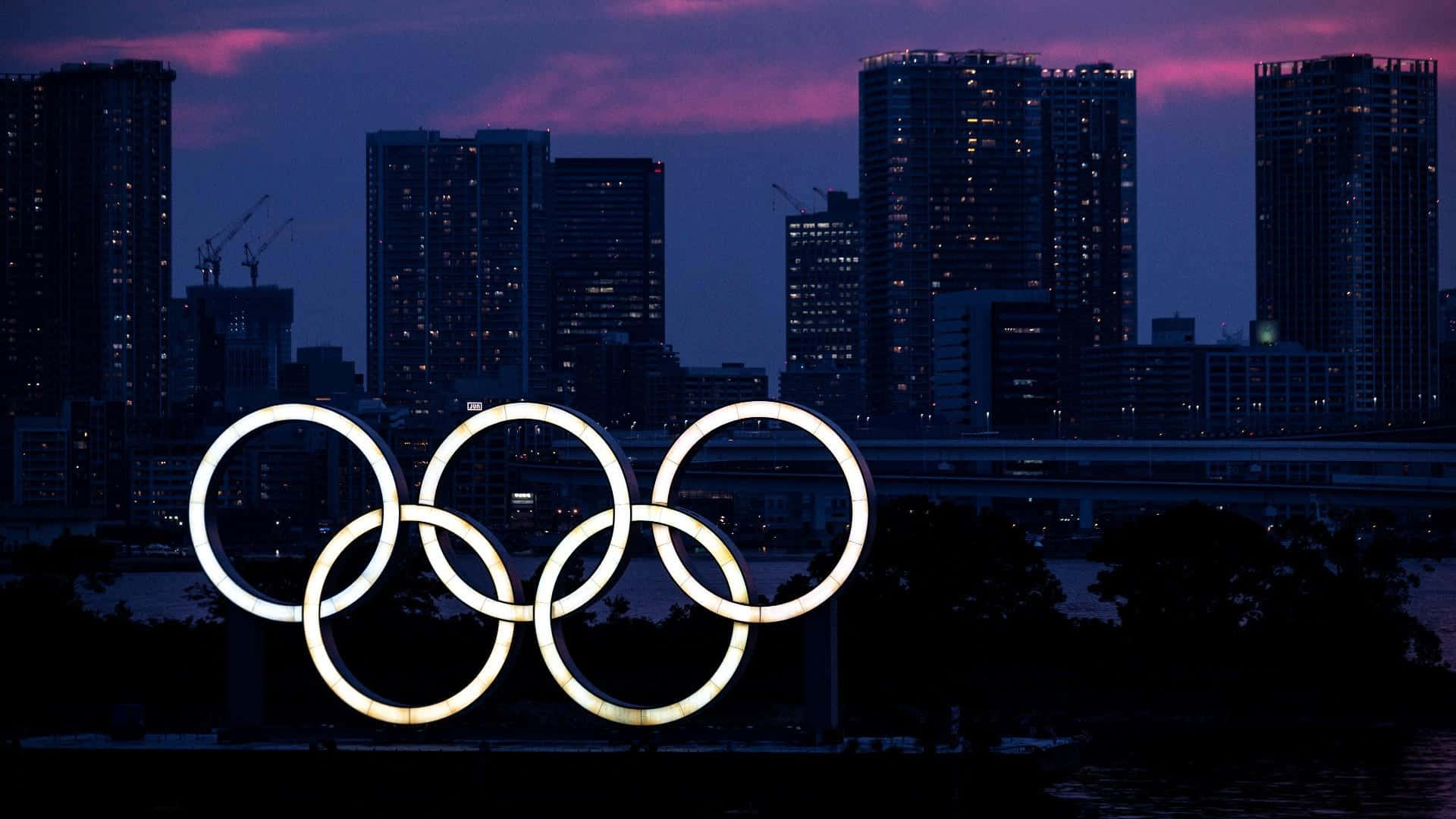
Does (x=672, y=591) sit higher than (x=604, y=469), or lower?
lower

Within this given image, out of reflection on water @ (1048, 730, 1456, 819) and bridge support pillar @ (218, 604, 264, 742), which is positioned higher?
bridge support pillar @ (218, 604, 264, 742)

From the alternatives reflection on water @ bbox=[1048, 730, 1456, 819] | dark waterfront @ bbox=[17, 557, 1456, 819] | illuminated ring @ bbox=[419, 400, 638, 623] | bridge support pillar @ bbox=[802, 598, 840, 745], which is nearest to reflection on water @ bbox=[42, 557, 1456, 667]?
dark waterfront @ bbox=[17, 557, 1456, 819]

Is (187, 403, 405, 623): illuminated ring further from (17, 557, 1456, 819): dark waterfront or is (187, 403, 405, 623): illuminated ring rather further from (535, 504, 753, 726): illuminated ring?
(17, 557, 1456, 819): dark waterfront

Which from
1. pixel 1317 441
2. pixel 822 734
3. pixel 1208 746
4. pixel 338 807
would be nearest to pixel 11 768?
pixel 338 807

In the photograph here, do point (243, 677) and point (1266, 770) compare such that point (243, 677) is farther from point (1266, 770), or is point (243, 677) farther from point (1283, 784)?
point (1266, 770)

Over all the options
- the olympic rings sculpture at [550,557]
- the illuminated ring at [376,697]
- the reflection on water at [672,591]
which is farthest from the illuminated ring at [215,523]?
the reflection on water at [672,591]

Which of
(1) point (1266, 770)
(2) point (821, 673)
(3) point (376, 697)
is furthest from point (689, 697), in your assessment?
(1) point (1266, 770)
